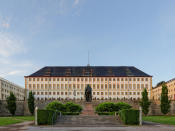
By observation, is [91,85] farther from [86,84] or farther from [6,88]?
[6,88]

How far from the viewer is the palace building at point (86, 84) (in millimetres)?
91500

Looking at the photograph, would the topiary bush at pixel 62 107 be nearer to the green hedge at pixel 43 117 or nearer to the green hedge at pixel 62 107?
the green hedge at pixel 62 107

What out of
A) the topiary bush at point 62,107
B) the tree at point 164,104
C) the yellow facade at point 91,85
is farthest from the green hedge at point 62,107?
the yellow facade at point 91,85

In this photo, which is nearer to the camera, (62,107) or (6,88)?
(62,107)

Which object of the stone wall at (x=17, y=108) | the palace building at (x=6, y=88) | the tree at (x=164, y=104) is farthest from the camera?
the palace building at (x=6, y=88)

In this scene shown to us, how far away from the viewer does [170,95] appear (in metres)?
90.8

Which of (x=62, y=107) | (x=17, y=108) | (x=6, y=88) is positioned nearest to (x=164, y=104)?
(x=62, y=107)

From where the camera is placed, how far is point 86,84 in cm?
9188

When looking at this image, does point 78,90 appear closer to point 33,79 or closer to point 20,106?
point 33,79

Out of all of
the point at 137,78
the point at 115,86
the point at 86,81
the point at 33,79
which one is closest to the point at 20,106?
the point at 33,79

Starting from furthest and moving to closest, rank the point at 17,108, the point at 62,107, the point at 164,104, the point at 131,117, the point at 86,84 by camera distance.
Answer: the point at 86,84
the point at 17,108
the point at 164,104
the point at 62,107
the point at 131,117

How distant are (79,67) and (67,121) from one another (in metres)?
67.6

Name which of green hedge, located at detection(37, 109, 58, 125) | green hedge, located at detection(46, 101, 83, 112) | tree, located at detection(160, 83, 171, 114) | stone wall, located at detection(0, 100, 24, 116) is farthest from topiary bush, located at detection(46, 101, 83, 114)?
tree, located at detection(160, 83, 171, 114)

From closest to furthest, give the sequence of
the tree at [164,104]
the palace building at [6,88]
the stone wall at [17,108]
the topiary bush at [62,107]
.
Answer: the topiary bush at [62,107] → the tree at [164,104] → the stone wall at [17,108] → the palace building at [6,88]
